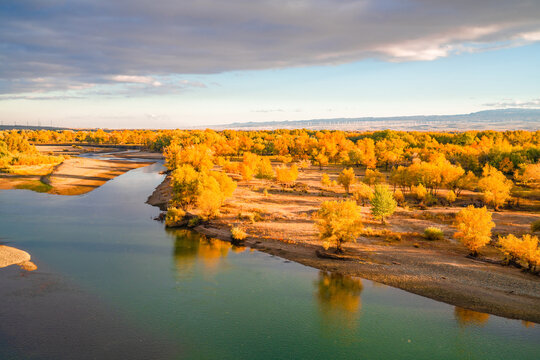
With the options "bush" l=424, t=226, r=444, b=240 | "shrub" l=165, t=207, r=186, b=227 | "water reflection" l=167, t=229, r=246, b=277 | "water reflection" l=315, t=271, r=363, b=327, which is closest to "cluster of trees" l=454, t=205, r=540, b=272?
"bush" l=424, t=226, r=444, b=240

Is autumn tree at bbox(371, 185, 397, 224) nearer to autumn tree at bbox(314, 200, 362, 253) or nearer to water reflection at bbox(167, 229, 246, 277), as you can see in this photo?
autumn tree at bbox(314, 200, 362, 253)

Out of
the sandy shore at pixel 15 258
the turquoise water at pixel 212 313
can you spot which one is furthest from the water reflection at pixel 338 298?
the sandy shore at pixel 15 258

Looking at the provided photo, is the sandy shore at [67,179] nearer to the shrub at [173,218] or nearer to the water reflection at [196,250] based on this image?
the shrub at [173,218]

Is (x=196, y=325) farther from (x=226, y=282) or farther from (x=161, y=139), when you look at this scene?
(x=161, y=139)

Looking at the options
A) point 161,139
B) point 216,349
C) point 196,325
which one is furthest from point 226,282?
point 161,139

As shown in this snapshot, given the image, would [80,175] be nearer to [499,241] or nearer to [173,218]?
[173,218]
